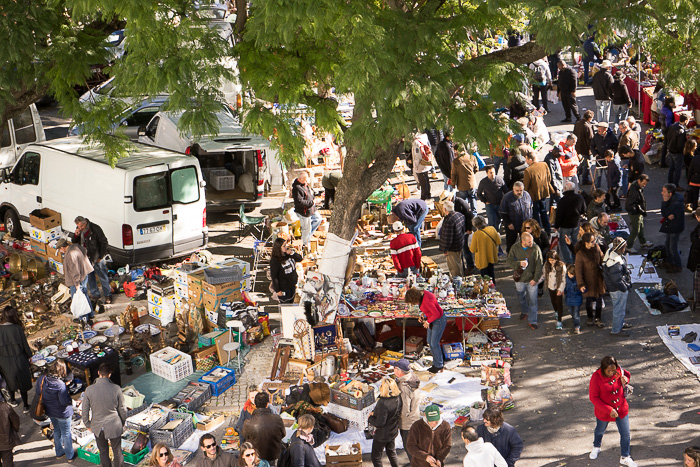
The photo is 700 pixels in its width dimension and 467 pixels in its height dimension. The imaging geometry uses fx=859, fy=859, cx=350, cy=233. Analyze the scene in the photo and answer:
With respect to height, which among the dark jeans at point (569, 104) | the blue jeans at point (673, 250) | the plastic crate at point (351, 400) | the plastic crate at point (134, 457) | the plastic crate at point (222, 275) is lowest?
the plastic crate at point (134, 457)

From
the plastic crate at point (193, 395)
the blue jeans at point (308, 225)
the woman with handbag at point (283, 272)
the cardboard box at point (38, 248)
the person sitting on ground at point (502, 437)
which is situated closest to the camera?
the person sitting on ground at point (502, 437)

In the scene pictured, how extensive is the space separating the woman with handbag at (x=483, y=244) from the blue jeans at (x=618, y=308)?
2080 mm

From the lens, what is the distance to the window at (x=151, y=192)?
15125mm

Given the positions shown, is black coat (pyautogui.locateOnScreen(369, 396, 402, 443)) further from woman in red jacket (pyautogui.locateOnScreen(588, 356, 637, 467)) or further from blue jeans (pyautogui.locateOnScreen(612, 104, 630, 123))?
blue jeans (pyautogui.locateOnScreen(612, 104, 630, 123))

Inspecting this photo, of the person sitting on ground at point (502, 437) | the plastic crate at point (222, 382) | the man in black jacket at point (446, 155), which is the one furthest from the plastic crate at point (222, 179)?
the person sitting on ground at point (502, 437)

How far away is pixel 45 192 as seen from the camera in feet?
54.2

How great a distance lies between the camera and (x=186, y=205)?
15.7 metres

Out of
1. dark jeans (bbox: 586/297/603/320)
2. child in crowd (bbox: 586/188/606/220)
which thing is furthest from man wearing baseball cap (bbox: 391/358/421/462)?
child in crowd (bbox: 586/188/606/220)

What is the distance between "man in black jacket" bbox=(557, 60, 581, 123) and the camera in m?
22.2

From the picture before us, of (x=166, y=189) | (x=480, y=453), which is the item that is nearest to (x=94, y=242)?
(x=166, y=189)

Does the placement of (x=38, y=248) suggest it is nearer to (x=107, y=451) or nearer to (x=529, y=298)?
(x=107, y=451)

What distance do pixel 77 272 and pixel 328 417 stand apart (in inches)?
216

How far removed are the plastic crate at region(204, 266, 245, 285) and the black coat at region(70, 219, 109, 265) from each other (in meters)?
2.09

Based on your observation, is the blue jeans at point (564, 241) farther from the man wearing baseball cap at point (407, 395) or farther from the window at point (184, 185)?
the window at point (184, 185)
